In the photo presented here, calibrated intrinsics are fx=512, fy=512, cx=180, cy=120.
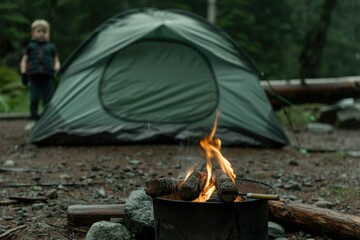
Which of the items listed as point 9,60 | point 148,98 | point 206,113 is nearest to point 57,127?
point 148,98

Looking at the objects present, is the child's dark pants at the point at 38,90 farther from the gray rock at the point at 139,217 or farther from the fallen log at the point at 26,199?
the gray rock at the point at 139,217

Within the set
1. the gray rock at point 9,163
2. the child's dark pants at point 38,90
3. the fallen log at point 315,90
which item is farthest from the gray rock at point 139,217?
the fallen log at point 315,90

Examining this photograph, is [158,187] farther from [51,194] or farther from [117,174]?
[117,174]

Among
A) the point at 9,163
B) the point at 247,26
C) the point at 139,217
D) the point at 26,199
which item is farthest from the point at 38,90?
the point at 247,26

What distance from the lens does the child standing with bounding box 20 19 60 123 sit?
29.1 ft

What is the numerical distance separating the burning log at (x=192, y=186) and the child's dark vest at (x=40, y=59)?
20.8 ft

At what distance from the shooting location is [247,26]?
23.2 meters

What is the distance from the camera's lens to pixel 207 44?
798 centimetres

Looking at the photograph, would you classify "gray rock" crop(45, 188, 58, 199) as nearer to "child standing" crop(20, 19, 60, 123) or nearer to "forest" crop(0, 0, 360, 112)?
"child standing" crop(20, 19, 60, 123)

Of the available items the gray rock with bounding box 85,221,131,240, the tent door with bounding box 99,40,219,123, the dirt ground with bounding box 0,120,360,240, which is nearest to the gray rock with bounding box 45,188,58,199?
the dirt ground with bounding box 0,120,360,240

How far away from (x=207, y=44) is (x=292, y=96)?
3.29 m

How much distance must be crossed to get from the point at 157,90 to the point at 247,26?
630 inches

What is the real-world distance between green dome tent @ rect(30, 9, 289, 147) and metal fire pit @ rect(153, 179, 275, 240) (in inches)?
185

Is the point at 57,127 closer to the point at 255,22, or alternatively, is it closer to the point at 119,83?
the point at 119,83
